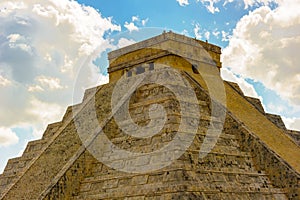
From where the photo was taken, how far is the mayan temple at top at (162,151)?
13.5m

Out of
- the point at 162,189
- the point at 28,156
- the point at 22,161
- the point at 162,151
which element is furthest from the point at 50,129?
the point at 162,189

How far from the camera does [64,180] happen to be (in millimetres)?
14461

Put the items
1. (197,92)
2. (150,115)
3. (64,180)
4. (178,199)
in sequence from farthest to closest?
1. (197,92)
2. (150,115)
3. (64,180)
4. (178,199)

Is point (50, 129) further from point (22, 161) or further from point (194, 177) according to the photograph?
point (194, 177)

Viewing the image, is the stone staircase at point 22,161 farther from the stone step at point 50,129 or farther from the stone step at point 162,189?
the stone step at point 162,189

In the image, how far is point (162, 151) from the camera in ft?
45.2

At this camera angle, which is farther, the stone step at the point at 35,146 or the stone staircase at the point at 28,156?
the stone step at the point at 35,146

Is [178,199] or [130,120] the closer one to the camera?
[178,199]

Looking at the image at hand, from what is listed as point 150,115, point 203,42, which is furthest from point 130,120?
point 203,42

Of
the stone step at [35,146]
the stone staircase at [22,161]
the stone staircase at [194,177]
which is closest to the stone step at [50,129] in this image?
the stone staircase at [22,161]

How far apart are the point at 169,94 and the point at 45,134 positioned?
706 cm

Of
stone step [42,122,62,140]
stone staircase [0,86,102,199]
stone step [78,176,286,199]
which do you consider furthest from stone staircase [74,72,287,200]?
stone step [42,122,62,140]

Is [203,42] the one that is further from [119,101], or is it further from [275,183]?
[275,183]

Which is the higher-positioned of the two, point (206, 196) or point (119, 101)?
point (119, 101)
